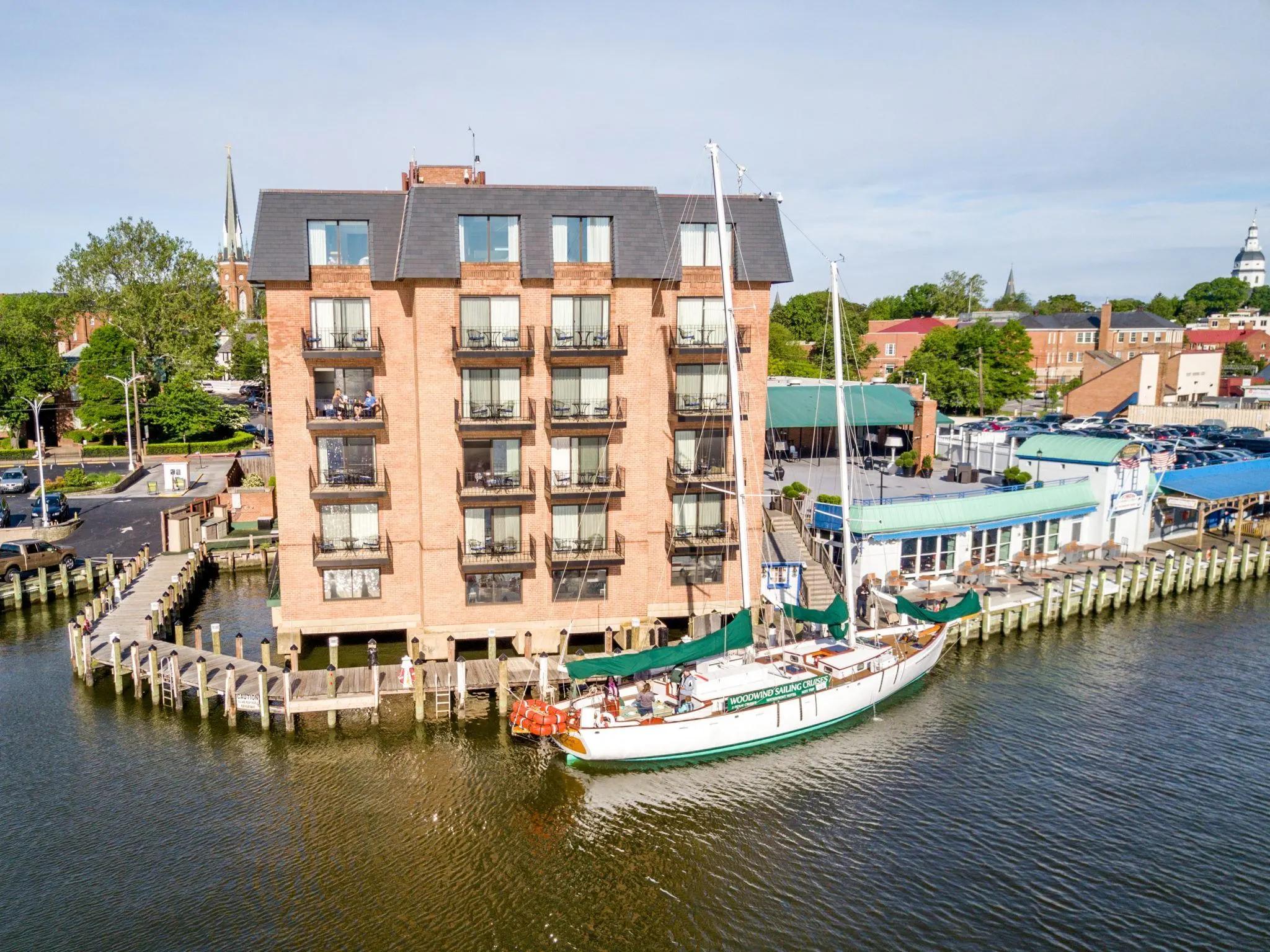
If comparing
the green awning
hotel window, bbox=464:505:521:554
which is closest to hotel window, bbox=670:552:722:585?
hotel window, bbox=464:505:521:554

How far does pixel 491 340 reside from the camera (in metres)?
38.8

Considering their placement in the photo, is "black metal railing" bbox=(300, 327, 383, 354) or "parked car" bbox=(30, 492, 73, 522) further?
"parked car" bbox=(30, 492, 73, 522)

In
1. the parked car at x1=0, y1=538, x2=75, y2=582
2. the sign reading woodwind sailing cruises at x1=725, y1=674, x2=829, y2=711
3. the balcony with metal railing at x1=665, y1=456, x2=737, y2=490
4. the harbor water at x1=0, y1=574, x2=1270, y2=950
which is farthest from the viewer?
the parked car at x1=0, y1=538, x2=75, y2=582

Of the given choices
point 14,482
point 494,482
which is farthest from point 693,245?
point 14,482

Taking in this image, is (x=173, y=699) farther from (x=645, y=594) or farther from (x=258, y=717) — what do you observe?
(x=645, y=594)

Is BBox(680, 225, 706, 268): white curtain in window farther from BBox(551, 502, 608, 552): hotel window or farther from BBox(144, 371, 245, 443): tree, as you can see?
Answer: BBox(144, 371, 245, 443): tree

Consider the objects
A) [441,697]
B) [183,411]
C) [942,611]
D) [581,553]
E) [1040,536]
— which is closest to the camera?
[441,697]

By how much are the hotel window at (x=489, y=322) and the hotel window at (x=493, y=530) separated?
728 centimetres

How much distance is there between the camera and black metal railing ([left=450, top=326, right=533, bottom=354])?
38.4m

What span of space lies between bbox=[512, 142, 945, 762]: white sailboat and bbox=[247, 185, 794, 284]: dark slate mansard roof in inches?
196

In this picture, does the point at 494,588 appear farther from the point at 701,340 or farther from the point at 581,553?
the point at 701,340

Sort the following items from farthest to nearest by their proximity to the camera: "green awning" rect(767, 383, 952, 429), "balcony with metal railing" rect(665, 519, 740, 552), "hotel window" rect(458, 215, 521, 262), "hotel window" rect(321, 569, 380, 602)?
"green awning" rect(767, 383, 952, 429), "balcony with metal railing" rect(665, 519, 740, 552), "hotel window" rect(321, 569, 380, 602), "hotel window" rect(458, 215, 521, 262)

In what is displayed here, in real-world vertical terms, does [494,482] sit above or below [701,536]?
above

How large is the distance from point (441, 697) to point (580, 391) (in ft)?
47.0
